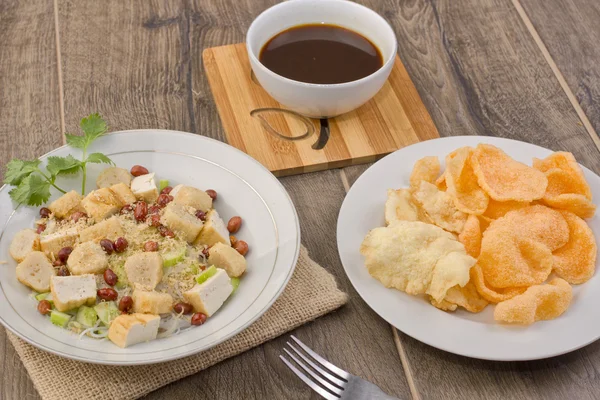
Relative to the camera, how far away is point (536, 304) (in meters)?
1.85

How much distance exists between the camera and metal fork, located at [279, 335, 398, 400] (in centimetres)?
179

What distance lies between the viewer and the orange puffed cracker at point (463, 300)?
6.23 ft

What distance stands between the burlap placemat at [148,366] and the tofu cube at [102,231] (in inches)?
13.0

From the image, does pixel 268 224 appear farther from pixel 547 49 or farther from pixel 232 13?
pixel 547 49

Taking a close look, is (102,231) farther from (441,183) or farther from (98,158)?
(441,183)

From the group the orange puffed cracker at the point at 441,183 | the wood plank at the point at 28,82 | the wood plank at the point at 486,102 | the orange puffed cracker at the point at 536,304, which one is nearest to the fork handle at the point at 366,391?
the wood plank at the point at 486,102

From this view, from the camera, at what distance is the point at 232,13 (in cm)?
311

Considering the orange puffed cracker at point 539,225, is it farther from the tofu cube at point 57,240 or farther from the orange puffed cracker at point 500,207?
the tofu cube at point 57,240

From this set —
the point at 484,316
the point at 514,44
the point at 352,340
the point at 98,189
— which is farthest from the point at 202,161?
the point at 514,44

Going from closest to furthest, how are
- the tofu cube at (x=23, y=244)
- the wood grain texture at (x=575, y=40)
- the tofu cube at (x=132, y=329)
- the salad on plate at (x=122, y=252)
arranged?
the tofu cube at (x=132, y=329) → the salad on plate at (x=122, y=252) → the tofu cube at (x=23, y=244) → the wood grain texture at (x=575, y=40)

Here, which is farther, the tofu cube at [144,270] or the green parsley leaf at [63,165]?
the green parsley leaf at [63,165]

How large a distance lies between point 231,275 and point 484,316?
0.71 metres

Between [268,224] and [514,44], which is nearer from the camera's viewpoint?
[268,224]

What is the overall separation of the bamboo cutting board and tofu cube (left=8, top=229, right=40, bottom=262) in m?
0.82
